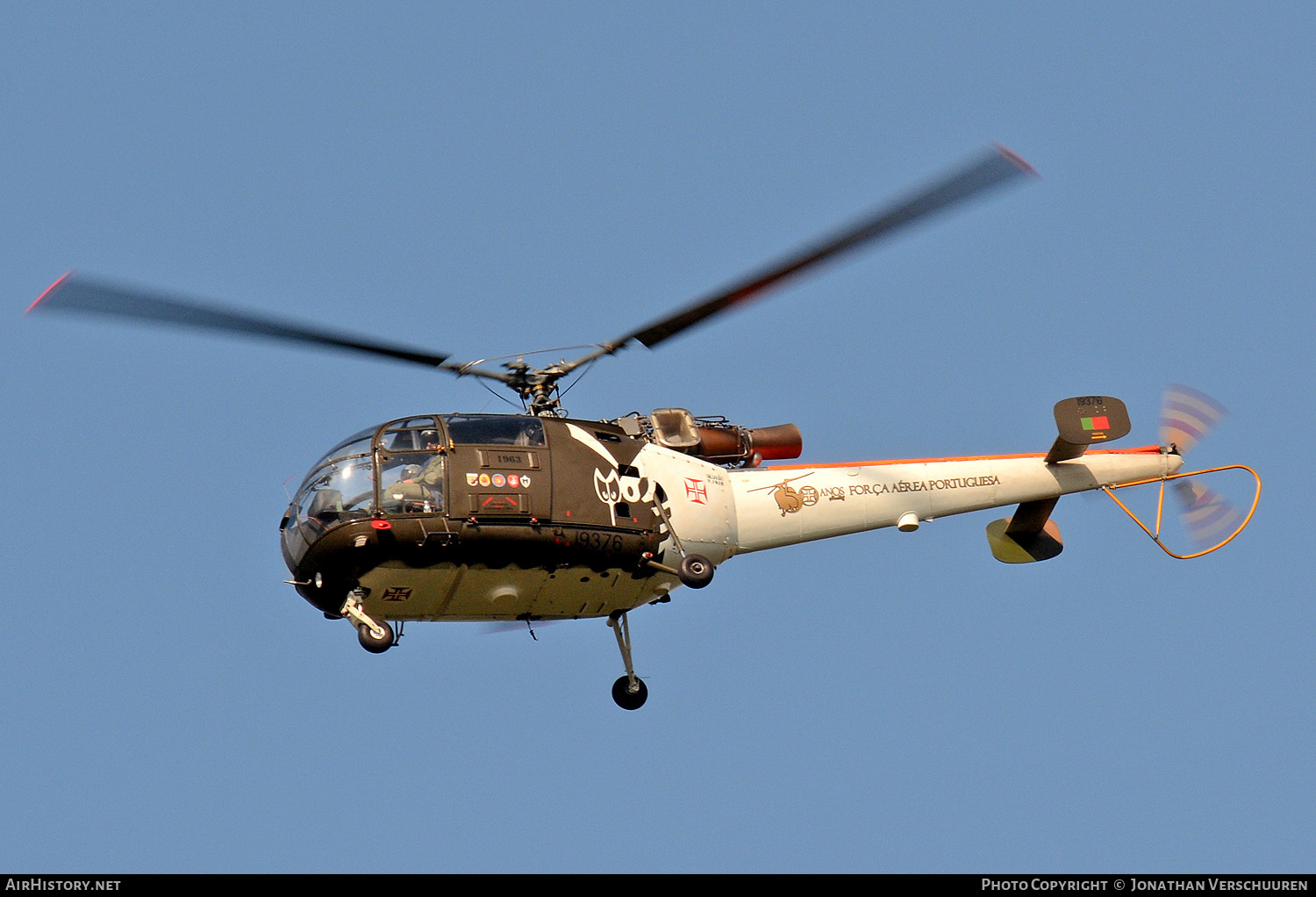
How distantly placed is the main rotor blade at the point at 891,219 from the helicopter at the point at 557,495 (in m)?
0.02

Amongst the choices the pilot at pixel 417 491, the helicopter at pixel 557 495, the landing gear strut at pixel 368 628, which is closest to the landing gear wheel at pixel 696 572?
the helicopter at pixel 557 495

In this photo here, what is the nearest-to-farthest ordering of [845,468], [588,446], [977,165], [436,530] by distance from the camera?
1. [977,165]
2. [436,530]
3. [588,446]
4. [845,468]

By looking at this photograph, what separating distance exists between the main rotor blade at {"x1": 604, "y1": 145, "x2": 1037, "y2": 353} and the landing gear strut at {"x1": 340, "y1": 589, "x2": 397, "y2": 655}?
5.16 meters

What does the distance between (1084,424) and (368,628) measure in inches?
413

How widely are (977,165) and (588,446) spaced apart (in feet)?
18.7

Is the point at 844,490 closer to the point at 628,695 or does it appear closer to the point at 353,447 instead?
the point at 628,695

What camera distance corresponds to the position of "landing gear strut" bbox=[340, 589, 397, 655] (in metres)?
18.5

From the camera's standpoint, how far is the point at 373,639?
18469mm

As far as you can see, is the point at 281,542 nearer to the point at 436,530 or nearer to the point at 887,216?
the point at 436,530

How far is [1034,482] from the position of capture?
75.3 ft

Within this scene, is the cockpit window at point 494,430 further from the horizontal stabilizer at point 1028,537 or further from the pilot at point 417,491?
the horizontal stabilizer at point 1028,537

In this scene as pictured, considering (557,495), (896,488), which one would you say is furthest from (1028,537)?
(557,495)

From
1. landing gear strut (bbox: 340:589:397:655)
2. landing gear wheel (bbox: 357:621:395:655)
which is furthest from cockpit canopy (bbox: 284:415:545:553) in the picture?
landing gear wheel (bbox: 357:621:395:655)
